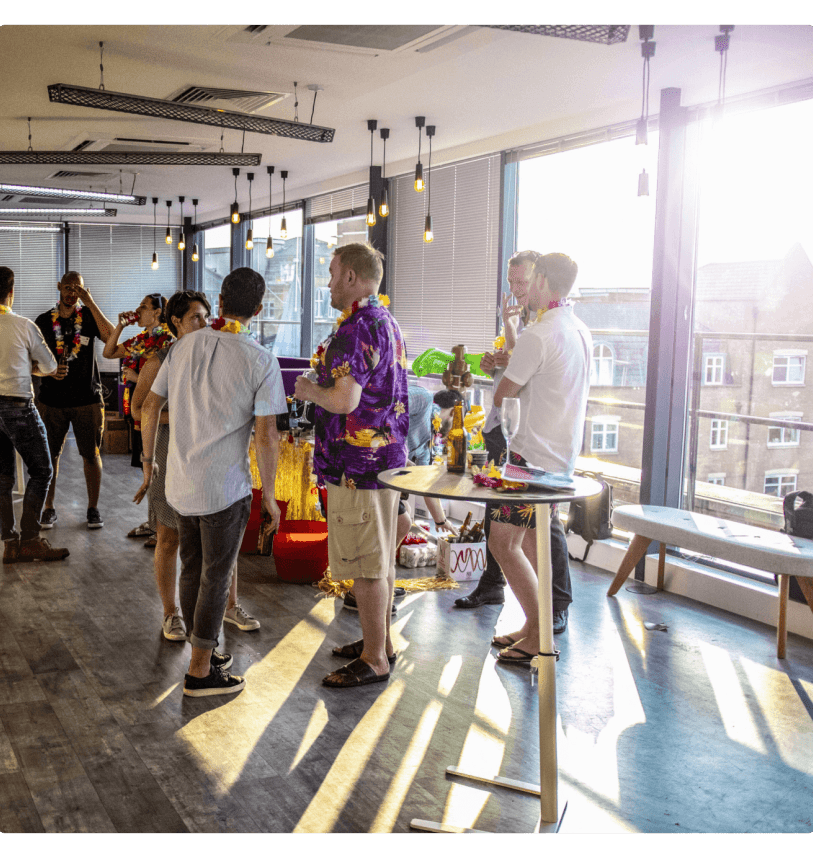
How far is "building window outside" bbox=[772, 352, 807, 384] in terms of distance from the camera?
472 cm

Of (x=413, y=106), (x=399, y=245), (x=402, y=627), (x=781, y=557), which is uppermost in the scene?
(x=413, y=106)

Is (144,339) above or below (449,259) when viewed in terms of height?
below

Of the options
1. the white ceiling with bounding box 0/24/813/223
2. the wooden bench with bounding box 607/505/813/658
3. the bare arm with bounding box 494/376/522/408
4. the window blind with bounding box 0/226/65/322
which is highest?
the white ceiling with bounding box 0/24/813/223

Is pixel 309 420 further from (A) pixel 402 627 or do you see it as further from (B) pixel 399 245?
(B) pixel 399 245

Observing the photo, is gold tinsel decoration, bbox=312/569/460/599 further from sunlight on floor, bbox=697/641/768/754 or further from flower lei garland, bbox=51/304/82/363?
Answer: flower lei garland, bbox=51/304/82/363

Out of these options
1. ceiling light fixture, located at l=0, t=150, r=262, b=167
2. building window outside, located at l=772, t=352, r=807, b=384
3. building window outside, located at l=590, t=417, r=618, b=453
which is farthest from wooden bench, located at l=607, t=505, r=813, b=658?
ceiling light fixture, located at l=0, t=150, r=262, b=167

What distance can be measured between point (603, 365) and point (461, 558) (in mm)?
2185

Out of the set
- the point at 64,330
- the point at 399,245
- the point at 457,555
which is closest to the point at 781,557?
the point at 457,555

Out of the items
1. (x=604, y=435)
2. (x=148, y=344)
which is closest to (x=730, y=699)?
(x=604, y=435)

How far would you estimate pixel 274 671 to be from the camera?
3621mm

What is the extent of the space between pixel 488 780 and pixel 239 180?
8.77 meters

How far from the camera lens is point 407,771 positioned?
278 centimetres

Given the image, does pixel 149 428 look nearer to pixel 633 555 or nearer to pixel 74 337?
pixel 74 337

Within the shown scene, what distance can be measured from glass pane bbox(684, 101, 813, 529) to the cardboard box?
4.59 ft
